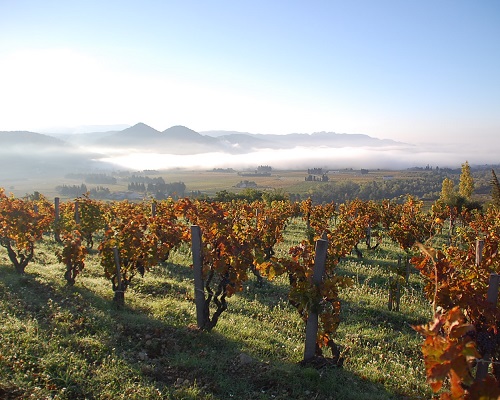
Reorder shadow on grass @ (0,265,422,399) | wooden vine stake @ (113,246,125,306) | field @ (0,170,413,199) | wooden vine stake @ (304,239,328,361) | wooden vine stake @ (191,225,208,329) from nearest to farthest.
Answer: shadow on grass @ (0,265,422,399) < wooden vine stake @ (304,239,328,361) < wooden vine stake @ (191,225,208,329) < wooden vine stake @ (113,246,125,306) < field @ (0,170,413,199)

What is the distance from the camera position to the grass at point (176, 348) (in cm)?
523

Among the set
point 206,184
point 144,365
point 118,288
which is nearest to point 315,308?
point 144,365

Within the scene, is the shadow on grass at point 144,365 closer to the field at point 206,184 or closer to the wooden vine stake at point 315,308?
the wooden vine stake at point 315,308

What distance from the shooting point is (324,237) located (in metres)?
6.83

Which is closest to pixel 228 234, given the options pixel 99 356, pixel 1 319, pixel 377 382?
pixel 99 356

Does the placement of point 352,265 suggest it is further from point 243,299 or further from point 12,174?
point 12,174

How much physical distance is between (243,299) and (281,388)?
535cm

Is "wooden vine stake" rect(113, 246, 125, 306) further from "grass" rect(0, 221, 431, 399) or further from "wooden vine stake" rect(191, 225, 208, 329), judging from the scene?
"wooden vine stake" rect(191, 225, 208, 329)

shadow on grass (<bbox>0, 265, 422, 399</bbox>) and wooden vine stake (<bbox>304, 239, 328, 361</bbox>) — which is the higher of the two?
wooden vine stake (<bbox>304, 239, 328, 361</bbox>)

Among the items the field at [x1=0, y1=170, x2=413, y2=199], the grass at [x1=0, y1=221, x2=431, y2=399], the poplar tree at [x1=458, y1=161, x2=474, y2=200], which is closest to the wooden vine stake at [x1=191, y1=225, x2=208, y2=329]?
the grass at [x1=0, y1=221, x2=431, y2=399]

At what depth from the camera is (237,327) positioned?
314 inches

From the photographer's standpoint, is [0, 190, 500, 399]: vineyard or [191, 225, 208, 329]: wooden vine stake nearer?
[0, 190, 500, 399]: vineyard

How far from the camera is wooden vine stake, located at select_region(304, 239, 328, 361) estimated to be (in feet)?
19.8

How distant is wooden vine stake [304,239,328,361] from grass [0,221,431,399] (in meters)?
0.34
